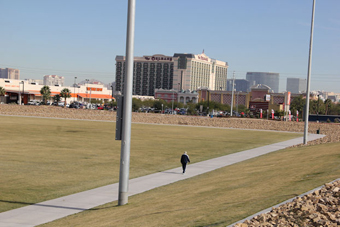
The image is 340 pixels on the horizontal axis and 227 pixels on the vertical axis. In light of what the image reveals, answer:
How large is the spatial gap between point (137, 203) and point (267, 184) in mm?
4663

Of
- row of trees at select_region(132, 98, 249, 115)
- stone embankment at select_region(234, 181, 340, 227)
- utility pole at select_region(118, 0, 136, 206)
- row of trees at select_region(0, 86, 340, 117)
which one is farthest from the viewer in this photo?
row of trees at select_region(132, 98, 249, 115)

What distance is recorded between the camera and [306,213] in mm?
8812

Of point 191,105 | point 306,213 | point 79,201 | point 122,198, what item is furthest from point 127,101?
point 191,105

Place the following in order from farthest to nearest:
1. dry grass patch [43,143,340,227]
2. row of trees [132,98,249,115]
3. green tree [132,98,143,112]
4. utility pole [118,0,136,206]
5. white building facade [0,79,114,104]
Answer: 1. white building facade [0,79,114,104]
2. row of trees [132,98,249,115]
3. green tree [132,98,143,112]
4. utility pole [118,0,136,206]
5. dry grass patch [43,143,340,227]

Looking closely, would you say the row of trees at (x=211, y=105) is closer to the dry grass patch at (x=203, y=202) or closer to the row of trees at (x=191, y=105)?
the row of trees at (x=191, y=105)

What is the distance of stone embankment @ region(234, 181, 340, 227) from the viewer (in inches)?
327

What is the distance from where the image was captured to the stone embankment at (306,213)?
831 centimetres

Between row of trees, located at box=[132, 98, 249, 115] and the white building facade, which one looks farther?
the white building facade

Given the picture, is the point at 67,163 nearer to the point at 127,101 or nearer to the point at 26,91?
the point at 127,101

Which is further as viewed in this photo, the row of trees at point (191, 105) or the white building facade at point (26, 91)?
the white building facade at point (26, 91)

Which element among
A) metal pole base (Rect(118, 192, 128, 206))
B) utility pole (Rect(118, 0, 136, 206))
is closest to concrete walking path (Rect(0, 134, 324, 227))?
metal pole base (Rect(118, 192, 128, 206))

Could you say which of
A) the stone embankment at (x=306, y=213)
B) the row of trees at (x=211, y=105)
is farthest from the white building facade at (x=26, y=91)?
the stone embankment at (x=306, y=213)

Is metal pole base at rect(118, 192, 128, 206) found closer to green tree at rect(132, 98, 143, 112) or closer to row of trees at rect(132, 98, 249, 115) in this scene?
row of trees at rect(132, 98, 249, 115)

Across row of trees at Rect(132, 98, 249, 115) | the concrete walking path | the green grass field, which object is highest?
→ row of trees at Rect(132, 98, 249, 115)
